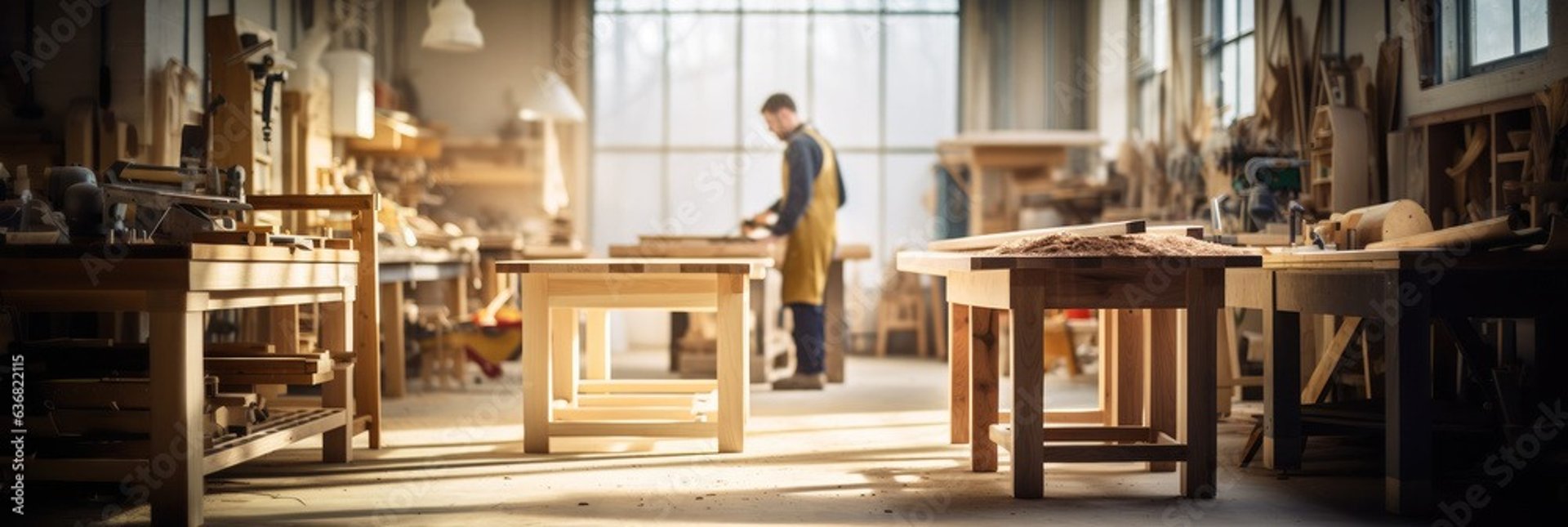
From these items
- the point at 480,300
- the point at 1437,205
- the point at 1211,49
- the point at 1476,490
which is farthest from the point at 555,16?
the point at 1476,490

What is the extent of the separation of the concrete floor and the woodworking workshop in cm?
3

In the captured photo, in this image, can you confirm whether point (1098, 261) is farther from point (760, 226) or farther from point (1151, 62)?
point (1151, 62)

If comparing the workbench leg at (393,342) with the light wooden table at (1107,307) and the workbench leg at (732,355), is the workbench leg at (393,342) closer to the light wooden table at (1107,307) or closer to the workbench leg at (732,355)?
the workbench leg at (732,355)

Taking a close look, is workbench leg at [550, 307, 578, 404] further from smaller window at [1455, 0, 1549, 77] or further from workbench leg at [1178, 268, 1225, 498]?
smaller window at [1455, 0, 1549, 77]

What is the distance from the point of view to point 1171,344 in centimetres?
491

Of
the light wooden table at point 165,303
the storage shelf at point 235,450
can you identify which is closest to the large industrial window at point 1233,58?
the storage shelf at point 235,450

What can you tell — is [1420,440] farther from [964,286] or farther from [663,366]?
[663,366]

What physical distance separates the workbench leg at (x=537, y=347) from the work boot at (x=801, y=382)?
3414 mm

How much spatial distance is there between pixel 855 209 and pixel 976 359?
25.7ft

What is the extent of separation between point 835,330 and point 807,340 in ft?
1.22

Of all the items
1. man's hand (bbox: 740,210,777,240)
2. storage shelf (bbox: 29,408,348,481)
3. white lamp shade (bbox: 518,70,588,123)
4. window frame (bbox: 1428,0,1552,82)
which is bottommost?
storage shelf (bbox: 29,408,348,481)

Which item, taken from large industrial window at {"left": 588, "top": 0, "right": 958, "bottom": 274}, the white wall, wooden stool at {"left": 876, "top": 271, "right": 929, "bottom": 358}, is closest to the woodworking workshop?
wooden stool at {"left": 876, "top": 271, "right": 929, "bottom": 358}

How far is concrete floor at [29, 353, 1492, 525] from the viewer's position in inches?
166

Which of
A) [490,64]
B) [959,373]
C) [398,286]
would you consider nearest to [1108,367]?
[959,373]
